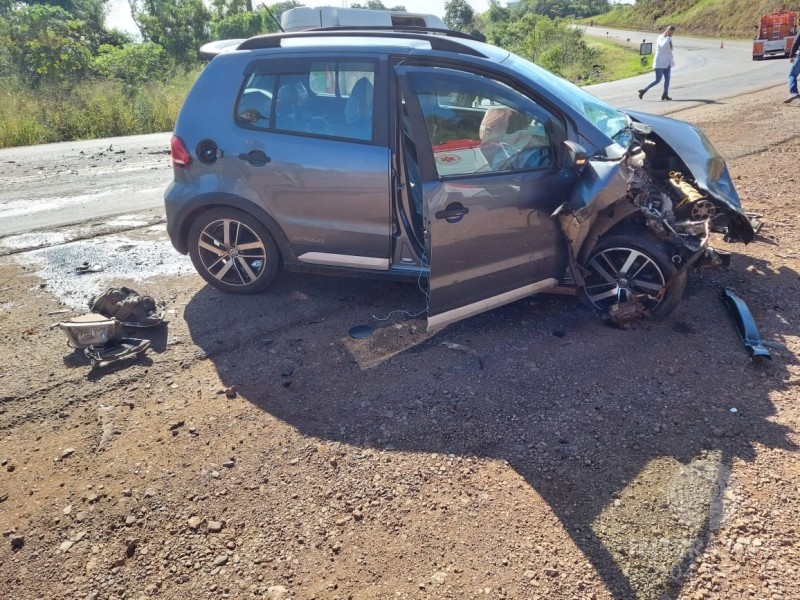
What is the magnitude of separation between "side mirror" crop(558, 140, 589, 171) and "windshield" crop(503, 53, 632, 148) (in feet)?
1.45

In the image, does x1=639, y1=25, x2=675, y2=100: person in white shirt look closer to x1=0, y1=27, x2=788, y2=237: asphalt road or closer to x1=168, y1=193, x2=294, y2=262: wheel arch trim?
x1=0, y1=27, x2=788, y2=237: asphalt road

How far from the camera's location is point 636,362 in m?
3.88

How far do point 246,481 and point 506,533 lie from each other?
4.40 feet

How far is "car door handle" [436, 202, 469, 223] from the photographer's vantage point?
375 cm

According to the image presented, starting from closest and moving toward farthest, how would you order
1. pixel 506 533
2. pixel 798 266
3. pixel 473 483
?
pixel 506 533
pixel 473 483
pixel 798 266

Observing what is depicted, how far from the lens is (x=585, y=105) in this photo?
4.45 metres

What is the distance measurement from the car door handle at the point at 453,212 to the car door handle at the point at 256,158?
1.54 m

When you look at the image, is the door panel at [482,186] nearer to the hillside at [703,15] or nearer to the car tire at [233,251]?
the car tire at [233,251]

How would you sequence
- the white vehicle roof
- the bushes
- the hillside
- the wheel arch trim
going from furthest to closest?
the hillside
the bushes
the white vehicle roof
the wheel arch trim

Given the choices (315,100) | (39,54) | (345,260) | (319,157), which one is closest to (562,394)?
(345,260)

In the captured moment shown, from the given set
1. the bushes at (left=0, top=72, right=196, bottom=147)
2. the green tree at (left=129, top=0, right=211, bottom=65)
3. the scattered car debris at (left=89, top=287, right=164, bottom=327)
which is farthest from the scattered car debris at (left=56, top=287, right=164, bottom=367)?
the green tree at (left=129, top=0, right=211, bottom=65)

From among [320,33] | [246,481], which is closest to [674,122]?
[320,33]

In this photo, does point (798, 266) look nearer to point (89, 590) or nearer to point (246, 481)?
point (246, 481)

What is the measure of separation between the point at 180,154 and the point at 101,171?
6710mm
